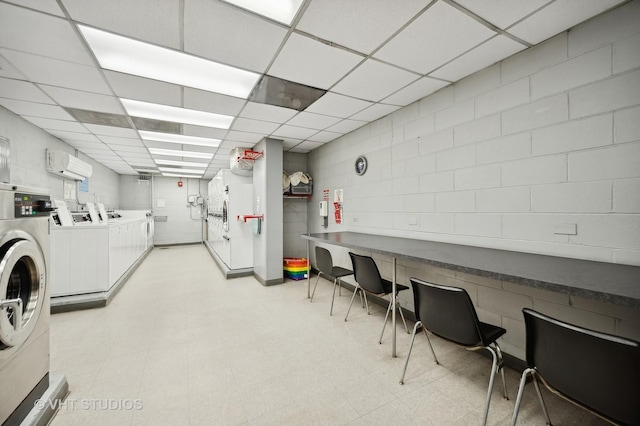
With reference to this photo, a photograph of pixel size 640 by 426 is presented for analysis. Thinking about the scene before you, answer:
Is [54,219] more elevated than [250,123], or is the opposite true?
[250,123]

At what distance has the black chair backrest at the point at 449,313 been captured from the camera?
153cm

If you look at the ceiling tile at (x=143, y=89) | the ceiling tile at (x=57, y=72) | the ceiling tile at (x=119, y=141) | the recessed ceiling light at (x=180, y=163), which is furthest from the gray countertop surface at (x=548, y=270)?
the recessed ceiling light at (x=180, y=163)

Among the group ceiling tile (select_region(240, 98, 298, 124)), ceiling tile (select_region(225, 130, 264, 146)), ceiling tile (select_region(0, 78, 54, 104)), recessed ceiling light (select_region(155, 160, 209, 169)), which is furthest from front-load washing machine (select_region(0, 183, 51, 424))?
recessed ceiling light (select_region(155, 160, 209, 169))

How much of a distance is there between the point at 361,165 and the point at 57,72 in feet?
11.8

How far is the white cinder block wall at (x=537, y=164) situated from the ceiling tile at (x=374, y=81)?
0.53m

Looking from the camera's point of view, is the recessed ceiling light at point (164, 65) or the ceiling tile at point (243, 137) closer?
the recessed ceiling light at point (164, 65)

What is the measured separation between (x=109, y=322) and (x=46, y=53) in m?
2.85

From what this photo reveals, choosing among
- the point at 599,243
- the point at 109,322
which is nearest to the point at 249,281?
the point at 109,322

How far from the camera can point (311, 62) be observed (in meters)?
2.24

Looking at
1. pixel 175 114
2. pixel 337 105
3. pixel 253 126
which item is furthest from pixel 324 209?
pixel 175 114

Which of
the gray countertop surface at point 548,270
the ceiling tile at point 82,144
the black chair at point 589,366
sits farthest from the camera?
the ceiling tile at point 82,144

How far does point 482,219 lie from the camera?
93.6 inches

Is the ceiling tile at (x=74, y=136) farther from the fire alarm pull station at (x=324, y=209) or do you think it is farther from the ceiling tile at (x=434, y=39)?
the ceiling tile at (x=434, y=39)

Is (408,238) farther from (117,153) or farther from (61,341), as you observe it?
(117,153)
